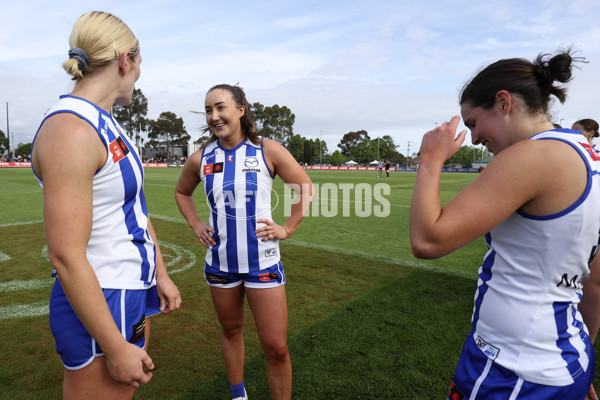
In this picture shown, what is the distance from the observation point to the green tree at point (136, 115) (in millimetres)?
65812

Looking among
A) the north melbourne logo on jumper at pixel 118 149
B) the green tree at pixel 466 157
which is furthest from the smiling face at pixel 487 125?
the green tree at pixel 466 157

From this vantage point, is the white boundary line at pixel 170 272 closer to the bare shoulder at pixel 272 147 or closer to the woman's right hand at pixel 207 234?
the woman's right hand at pixel 207 234

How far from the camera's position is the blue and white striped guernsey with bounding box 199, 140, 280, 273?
2613 millimetres

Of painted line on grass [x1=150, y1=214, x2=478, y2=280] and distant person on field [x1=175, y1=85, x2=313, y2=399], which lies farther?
painted line on grass [x1=150, y1=214, x2=478, y2=280]

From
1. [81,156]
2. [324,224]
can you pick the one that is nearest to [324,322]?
[81,156]

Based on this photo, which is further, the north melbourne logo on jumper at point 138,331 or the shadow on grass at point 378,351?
the shadow on grass at point 378,351

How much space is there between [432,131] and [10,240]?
841 cm

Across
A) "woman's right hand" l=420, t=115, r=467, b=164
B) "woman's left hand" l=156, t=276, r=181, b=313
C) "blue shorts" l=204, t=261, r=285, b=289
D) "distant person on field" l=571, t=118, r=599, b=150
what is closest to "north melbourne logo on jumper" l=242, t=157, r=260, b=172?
"blue shorts" l=204, t=261, r=285, b=289

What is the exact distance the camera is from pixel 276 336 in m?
2.52

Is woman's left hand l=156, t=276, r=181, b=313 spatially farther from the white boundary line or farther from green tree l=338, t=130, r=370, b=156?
green tree l=338, t=130, r=370, b=156

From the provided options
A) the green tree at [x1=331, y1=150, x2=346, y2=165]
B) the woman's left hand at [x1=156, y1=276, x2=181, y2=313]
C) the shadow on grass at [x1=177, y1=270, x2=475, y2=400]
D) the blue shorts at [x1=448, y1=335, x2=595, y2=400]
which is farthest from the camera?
the green tree at [x1=331, y1=150, x2=346, y2=165]

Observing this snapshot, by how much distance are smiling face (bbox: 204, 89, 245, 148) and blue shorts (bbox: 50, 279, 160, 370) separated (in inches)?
58.7

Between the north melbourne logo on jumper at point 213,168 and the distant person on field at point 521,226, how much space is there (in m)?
1.71

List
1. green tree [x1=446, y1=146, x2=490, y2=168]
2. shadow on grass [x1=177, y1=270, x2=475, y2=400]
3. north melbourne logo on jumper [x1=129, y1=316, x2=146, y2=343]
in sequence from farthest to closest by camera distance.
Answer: green tree [x1=446, y1=146, x2=490, y2=168], shadow on grass [x1=177, y1=270, x2=475, y2=400], north melbourne logo on jumper [x1=129, y1=316, x2=146, y2=343]
